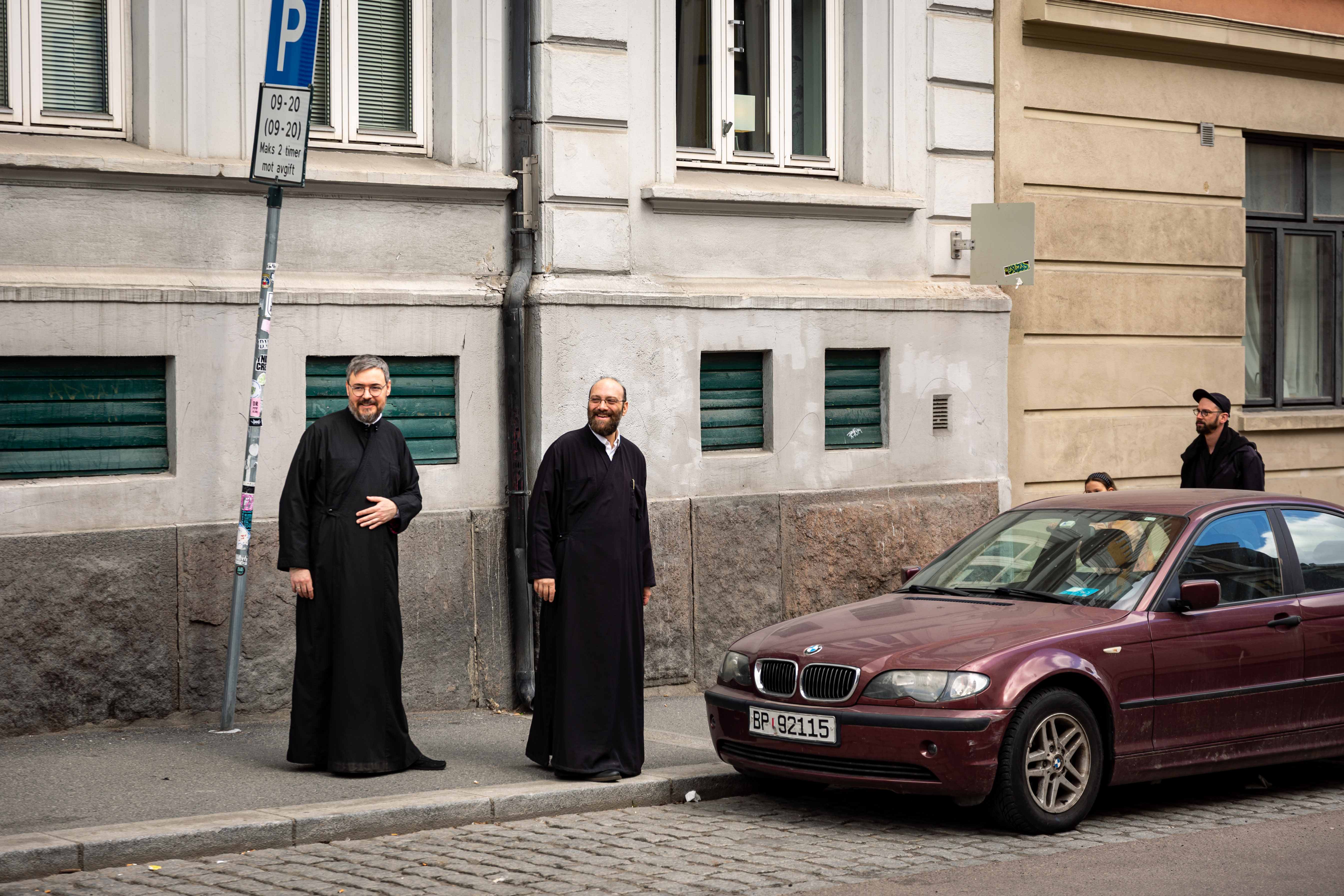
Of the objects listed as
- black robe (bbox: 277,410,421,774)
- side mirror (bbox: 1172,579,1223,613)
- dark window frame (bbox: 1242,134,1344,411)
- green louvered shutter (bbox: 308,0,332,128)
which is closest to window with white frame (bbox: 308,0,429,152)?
green louvered shutter (bbox: 308,0,332,128)

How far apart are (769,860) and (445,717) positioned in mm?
3593

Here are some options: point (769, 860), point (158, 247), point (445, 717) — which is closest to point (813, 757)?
point (769, 860)

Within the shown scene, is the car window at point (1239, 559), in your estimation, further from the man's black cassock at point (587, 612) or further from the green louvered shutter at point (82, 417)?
the green louvered shutter at point (82, 417)

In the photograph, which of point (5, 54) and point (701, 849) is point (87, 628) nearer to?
point (5, 54)

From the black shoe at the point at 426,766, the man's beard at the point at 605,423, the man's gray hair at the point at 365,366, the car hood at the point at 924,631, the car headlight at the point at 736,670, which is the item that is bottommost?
the black shoe at the point at 426,766

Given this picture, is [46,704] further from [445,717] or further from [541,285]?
[541,285]

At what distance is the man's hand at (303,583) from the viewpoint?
26.0ft

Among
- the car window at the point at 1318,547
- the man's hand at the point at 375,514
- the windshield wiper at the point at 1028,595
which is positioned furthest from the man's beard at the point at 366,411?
the car window at the point at 1318,547

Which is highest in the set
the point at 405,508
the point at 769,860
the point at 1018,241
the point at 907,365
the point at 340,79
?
the point at 340,79

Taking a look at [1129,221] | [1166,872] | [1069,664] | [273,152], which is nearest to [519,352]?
[273,152]

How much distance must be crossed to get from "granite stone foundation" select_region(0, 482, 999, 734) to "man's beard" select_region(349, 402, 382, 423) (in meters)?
1.67

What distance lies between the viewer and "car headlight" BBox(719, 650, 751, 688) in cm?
781

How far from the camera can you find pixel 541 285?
1051cm

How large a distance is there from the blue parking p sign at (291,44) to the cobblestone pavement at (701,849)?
3971mm
